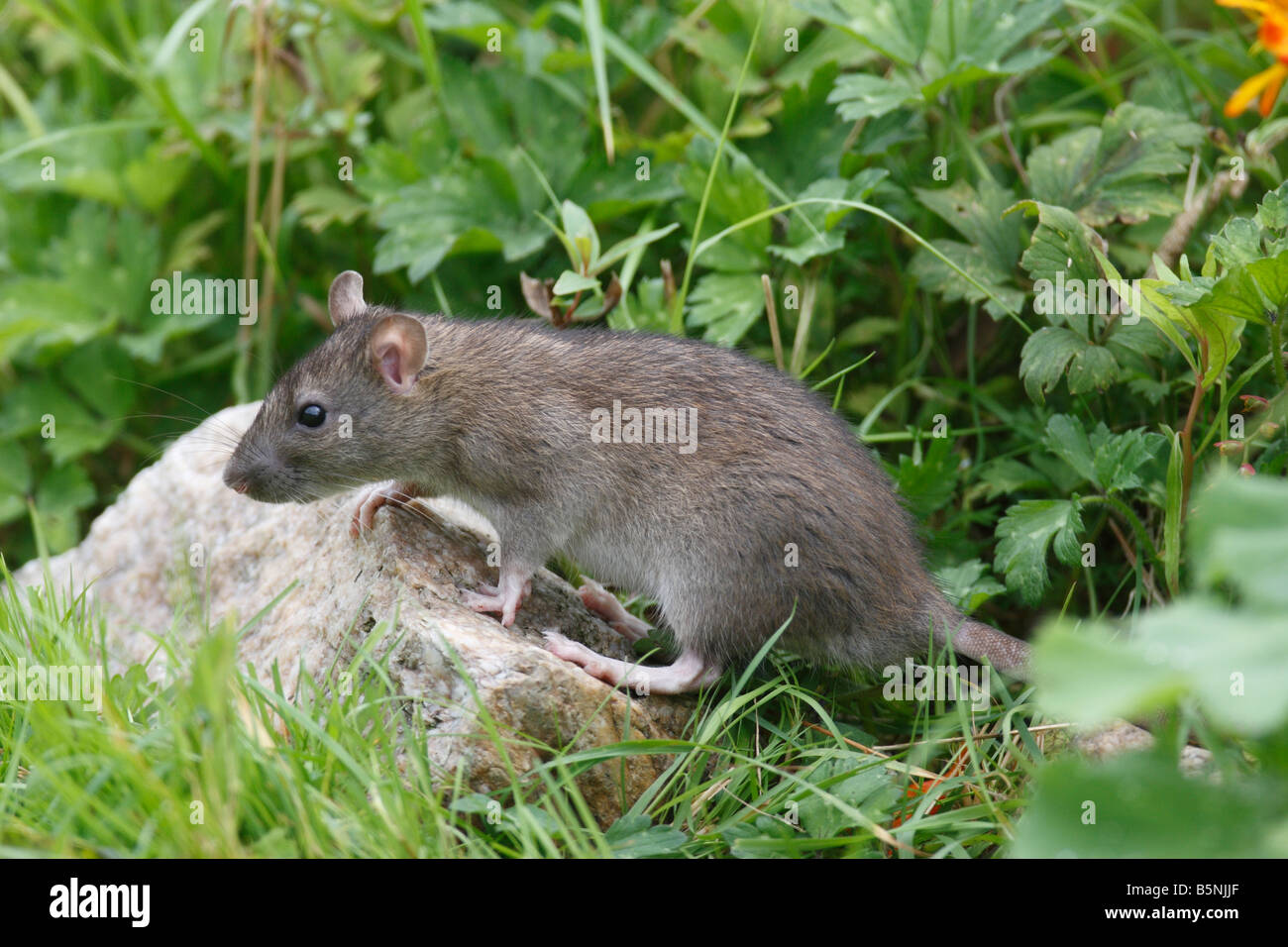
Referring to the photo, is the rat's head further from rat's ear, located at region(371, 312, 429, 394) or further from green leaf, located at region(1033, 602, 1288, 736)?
green leaf, located at region(1033, 602, 1288, 736)

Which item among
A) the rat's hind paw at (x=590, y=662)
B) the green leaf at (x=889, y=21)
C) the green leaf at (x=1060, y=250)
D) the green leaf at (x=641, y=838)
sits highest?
the green leaf at (x=889, y=21)

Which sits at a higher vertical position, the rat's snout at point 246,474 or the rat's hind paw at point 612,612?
the rat's snout at point 246,474

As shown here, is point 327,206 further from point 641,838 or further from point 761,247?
point 641,838

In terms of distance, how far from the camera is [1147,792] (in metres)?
2.28

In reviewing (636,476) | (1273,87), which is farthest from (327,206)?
(1273,87)

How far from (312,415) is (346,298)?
2.23 ft

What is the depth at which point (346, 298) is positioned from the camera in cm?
496

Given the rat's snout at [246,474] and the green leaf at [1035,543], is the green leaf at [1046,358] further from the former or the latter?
the rat's snout at [246,474]

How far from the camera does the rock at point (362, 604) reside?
12.4ft

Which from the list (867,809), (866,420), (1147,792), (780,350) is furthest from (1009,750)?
(780,350)

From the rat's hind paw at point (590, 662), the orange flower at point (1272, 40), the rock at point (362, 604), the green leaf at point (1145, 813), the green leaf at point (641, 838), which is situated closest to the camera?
the green leaf at point (1145, 813)

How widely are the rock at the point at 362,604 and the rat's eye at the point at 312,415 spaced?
37 cm

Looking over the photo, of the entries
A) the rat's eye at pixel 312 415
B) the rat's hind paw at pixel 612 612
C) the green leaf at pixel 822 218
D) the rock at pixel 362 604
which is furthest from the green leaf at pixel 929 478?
the rat's eye at pixel 312 415
